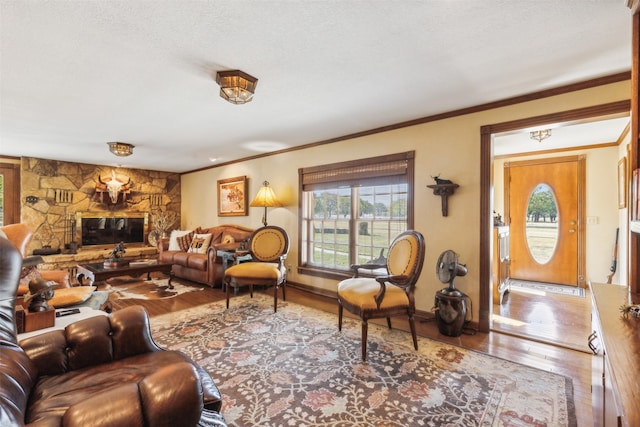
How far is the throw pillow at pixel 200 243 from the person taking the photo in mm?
5102

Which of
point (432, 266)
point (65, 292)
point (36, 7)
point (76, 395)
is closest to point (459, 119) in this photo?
point (432, 266)

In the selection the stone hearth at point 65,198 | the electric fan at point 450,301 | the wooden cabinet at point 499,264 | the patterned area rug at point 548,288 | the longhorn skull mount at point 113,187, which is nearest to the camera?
the electric fan at point 450,301

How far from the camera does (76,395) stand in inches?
44.6

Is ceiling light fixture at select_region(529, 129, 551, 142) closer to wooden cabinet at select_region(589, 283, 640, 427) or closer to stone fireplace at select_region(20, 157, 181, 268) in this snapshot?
wooden cabinet at select_region(589, 283, 640, 427)

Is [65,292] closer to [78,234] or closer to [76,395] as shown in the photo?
[76,395]

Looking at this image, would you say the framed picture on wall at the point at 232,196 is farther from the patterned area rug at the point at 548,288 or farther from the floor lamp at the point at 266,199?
the patterned area rug at the point at 548,288

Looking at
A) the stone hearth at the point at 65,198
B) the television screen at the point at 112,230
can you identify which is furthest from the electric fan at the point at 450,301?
the television screen at the point at 112,230

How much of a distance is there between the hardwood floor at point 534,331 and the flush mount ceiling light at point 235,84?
261 cm

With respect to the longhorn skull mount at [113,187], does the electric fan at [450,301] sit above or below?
below

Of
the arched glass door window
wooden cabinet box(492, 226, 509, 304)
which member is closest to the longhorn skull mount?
wooden cabinet box(492, 226, 509, 304)

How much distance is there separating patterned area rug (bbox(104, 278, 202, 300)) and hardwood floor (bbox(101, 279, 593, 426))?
21 centimetres

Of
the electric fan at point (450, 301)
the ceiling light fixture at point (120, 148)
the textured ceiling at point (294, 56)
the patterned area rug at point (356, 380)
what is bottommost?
the patterned area rug at point (356, 380)

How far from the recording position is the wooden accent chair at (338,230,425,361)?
2393mm

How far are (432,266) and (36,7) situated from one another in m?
3.64
